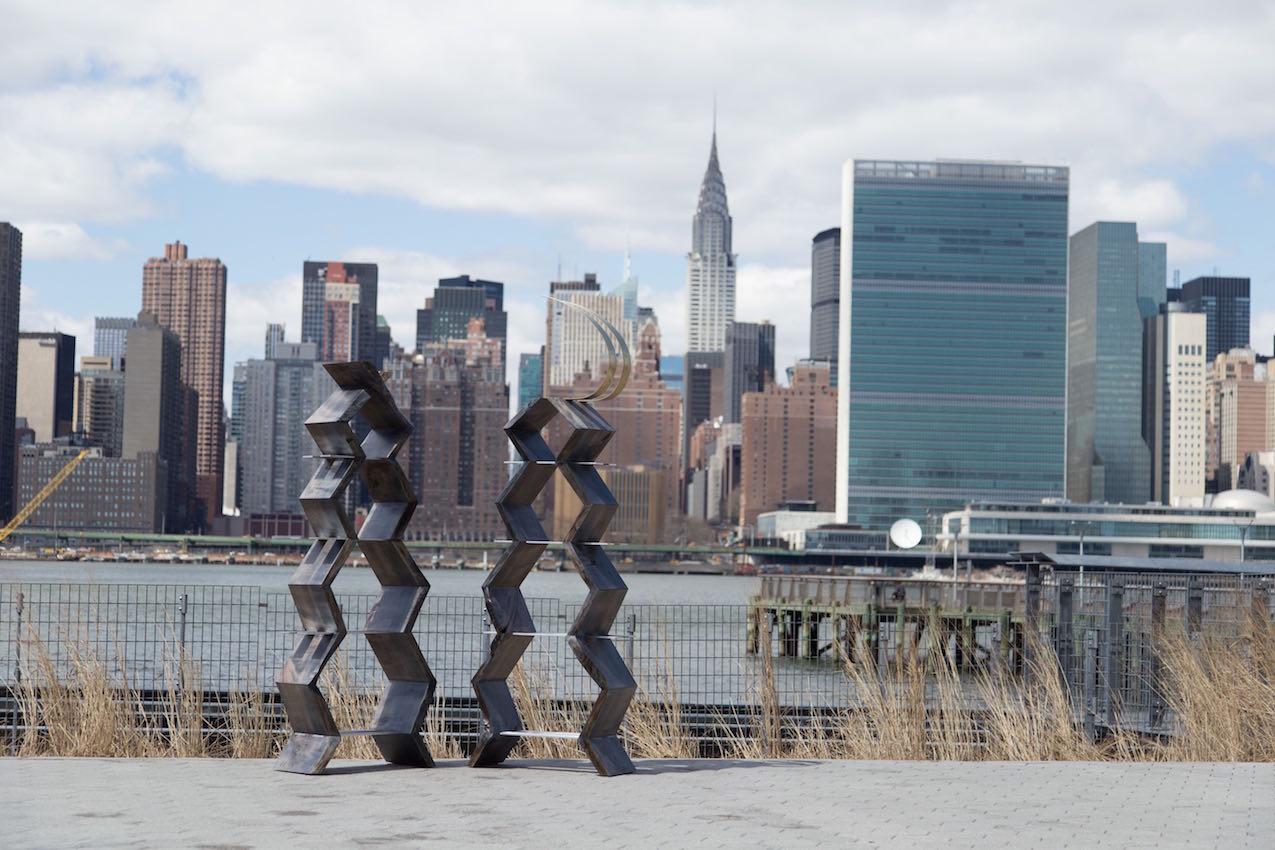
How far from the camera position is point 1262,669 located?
50.6 ft

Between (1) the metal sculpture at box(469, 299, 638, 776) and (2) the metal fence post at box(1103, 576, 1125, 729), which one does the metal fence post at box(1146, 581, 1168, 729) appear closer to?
(2) the metal fence post at box(1103, 576, 1125, 729)

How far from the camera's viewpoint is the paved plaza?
376 inches

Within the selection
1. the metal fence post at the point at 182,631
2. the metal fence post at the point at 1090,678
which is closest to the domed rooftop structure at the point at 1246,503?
the metal fence post at the point at 1090,678

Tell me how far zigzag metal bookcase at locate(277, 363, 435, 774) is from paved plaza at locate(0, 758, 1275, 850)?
30 cm

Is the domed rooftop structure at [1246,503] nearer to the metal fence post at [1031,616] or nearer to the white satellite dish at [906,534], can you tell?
the white satellite dish at [906,534]

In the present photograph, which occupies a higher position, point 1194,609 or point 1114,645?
point 1194,609

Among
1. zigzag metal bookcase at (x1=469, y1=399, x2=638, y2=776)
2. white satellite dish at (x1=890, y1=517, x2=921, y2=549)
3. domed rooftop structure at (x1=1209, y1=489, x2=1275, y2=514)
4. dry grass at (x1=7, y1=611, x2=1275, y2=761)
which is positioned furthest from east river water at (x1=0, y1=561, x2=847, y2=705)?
domed rooftop structure at (x1=1209, y1=489, x2=1275, y2=514)

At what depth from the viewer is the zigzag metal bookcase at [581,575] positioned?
500 inches

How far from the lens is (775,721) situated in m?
14.9

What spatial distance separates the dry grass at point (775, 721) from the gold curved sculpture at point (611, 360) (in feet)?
8.54

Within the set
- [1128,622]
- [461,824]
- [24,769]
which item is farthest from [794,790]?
[1128,622]

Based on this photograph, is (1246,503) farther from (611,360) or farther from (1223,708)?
(611,360)

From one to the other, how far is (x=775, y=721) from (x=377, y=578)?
429cm

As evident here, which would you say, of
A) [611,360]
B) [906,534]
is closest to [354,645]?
[906,534]
